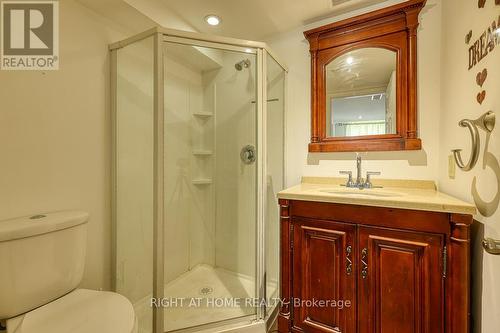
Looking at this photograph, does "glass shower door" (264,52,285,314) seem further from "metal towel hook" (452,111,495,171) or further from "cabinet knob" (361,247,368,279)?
"metal towel hook" (452,111,495,171)

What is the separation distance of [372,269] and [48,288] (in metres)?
1.50

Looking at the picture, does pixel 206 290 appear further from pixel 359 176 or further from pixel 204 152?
pixel 359 176

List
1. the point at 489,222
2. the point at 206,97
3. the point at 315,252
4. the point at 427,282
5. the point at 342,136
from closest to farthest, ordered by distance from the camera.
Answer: the point at 489,222, the point at 427,282, the point at 315,252, the point at 342,136, the point at 206,97

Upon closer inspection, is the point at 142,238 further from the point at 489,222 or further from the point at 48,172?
the point at 489,222

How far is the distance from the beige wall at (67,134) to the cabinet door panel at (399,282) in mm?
1577

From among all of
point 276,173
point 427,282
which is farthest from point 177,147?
point 427,282

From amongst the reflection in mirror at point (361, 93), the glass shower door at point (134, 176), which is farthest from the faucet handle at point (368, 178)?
the glass shower door at point (134, 176)

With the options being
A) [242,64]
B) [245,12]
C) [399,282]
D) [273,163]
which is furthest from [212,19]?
[399,282]

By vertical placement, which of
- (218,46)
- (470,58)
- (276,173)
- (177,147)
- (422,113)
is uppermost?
(218,46)

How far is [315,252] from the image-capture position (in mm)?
1234

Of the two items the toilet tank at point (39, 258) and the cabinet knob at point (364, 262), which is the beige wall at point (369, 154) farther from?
the toilet tank at point (39, 258)

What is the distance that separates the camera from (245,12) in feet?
5.38

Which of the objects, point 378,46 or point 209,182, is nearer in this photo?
point 378,46

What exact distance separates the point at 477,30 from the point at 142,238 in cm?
200
